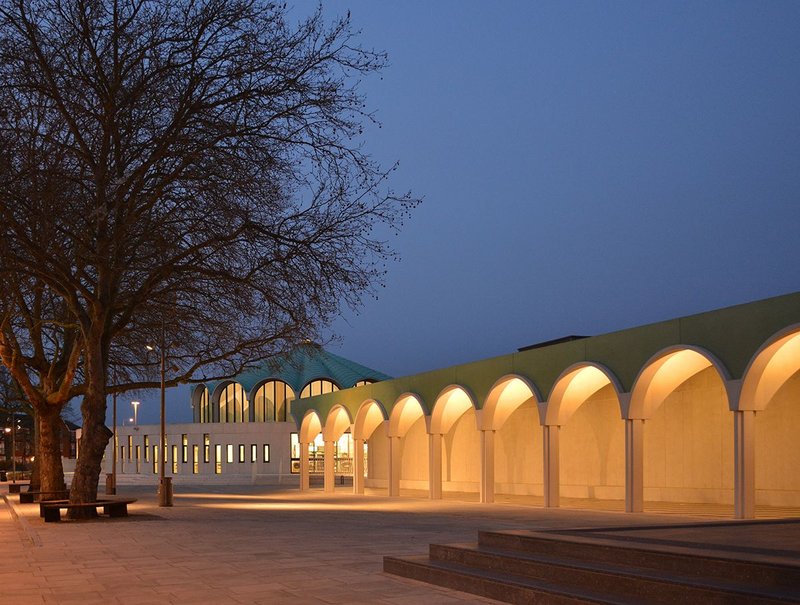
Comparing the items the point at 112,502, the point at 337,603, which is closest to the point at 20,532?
the point at 112,502

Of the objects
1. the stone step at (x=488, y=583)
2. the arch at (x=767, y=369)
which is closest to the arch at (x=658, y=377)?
the arch at (x=767, y=369)

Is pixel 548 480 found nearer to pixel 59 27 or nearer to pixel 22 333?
pixel 59 27

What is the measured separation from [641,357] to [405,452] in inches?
1008

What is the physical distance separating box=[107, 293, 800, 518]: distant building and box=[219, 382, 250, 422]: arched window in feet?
82.0

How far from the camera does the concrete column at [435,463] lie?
35.3 metres

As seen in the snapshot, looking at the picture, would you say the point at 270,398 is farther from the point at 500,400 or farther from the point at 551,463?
the point at 551,463

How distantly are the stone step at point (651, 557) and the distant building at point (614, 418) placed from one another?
9.98 meters

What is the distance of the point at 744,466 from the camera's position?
2161 cm

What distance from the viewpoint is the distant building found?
2162cm

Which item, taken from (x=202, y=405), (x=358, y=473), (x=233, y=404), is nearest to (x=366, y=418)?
(x=358, y=473)

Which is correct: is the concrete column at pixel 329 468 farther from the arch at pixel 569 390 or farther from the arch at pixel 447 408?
the arch at pixel 569 390

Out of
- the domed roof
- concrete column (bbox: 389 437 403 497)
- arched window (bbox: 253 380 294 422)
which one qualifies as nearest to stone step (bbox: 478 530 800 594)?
concrete column (bbox: 389 437 403 497)

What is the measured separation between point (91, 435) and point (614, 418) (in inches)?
686

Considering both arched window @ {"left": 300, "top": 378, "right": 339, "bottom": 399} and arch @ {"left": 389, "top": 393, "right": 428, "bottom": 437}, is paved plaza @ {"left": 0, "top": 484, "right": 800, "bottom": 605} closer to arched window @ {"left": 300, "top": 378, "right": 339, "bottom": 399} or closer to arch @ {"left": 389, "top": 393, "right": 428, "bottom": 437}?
arch @ {"left": 389, "top": 393, "right": 428, "bottom": 437}
